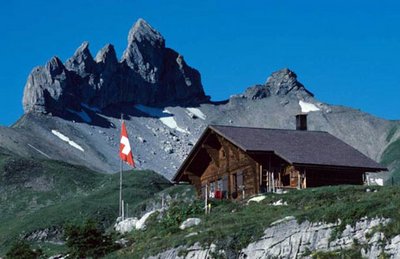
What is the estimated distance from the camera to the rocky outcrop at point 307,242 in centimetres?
2478

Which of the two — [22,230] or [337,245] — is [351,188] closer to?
[337,245]

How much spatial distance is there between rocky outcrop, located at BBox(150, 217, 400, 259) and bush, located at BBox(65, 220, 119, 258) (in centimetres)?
704

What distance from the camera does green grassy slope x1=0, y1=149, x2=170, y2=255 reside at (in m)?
86.5

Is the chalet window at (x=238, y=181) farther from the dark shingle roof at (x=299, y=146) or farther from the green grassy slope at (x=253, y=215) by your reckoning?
the green grassy slope at (x=253, y=215)

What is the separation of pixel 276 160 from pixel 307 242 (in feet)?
71.0

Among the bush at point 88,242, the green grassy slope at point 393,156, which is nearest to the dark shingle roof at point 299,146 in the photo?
the bush at point 88,242

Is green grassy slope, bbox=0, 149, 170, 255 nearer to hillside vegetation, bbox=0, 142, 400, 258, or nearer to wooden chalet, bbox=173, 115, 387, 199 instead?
hillside vegetation, bbox=0, 142, 400, 258

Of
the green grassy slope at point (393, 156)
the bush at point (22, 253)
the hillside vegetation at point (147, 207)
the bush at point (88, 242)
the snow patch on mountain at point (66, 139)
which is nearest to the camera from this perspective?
the hillside vegetation at point (147, 207)

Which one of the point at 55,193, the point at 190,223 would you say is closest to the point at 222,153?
the point at 190,223

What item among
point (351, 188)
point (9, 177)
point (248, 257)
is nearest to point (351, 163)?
point (351, 188)

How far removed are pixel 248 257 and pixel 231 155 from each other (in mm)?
23689

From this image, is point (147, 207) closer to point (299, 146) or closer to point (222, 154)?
point (222, 154)

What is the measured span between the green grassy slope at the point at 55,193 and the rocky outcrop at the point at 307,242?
162 feet

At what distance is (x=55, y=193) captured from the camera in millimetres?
114562
